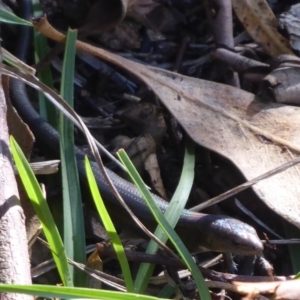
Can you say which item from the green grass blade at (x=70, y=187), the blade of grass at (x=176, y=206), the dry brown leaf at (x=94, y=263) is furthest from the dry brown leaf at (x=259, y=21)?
the dry brown leaf at (x=94, y=263)

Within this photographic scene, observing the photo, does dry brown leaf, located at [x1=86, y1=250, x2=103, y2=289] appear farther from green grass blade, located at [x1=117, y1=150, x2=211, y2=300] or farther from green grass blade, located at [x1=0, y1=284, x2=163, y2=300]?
green grass blade, located at [x1=0, y1=284, x2=163, y2=300]

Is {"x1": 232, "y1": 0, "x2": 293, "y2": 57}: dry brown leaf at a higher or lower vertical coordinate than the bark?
higher

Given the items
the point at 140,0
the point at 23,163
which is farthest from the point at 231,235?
the point at 140,0

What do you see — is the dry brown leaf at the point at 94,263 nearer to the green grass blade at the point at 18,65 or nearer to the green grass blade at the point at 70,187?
the green grass blade at the point at 70,187

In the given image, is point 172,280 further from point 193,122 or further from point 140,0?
point 140,0

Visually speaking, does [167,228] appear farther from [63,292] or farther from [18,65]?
[18,65]

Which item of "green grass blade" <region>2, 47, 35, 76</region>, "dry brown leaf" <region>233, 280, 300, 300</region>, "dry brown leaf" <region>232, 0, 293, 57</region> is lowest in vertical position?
"dry brown leaf" <region>233, 280, 300, 300</region>

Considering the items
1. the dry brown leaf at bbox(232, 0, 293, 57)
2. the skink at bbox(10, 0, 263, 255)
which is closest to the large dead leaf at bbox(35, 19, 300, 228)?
the skink at bbox(10, 0, 263, 255)
